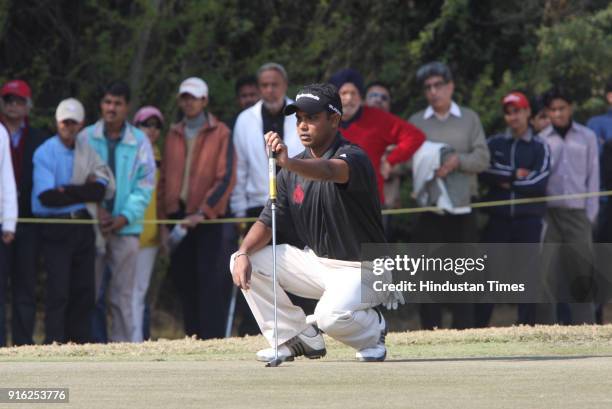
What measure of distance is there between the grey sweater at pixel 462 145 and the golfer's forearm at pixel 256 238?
4.51m

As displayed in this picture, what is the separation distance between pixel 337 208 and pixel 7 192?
4.12 metres

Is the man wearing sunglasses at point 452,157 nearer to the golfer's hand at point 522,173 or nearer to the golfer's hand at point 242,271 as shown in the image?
the golfer's hand at point 522,173

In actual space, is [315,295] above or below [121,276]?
above

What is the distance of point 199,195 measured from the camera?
12594 millimetres

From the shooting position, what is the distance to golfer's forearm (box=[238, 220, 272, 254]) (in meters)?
8.30

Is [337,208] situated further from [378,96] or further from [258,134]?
[378,96]

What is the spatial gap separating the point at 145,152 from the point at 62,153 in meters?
0.75

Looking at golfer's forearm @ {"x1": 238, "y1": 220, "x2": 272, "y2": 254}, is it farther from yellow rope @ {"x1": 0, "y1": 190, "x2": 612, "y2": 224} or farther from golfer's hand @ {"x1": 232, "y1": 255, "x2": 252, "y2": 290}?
yellow rope @ {"x1": 0, "y1": 190, "x2": 612, "y2": 224}

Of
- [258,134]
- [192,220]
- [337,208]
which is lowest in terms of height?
[192,220]

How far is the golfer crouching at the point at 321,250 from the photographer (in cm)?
810

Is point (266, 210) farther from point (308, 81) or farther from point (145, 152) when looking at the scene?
point (308, 81)

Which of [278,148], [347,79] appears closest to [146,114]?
[347,79]

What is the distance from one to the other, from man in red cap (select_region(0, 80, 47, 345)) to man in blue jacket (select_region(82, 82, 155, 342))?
0.51 metres

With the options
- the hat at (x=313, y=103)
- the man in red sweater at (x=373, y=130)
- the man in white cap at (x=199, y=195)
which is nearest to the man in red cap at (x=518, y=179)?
the man in red sweater at (x=373, y=130)
